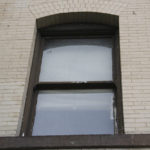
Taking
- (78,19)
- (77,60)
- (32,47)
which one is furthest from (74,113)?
(78,19)

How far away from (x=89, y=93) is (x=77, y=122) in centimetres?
53

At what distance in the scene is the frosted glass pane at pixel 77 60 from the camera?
19.0ft

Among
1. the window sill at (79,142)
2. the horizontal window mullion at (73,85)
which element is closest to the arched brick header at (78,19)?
the horizontal window mullion at (73,85)

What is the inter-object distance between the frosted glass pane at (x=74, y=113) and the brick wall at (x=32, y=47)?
0.36m

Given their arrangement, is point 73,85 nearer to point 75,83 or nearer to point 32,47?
point 75,83

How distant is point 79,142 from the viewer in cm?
446

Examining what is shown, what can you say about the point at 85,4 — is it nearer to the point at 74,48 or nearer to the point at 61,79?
the point at 74,48

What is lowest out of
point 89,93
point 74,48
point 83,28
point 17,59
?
point 89,93

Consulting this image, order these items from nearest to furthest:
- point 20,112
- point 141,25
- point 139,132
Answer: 1. point 139,132
2. point 20,112
3. point 141,25

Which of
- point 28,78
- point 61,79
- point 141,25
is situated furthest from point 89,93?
point 141,25

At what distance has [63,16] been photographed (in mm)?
6289

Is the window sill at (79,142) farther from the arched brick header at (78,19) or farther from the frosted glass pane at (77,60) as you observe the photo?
the arched brick header at (78,19)

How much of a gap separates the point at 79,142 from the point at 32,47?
6.55ft

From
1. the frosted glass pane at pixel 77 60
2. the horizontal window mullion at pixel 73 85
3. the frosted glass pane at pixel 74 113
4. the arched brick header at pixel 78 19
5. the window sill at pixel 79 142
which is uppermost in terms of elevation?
the arched brick header at pixel 78 19
